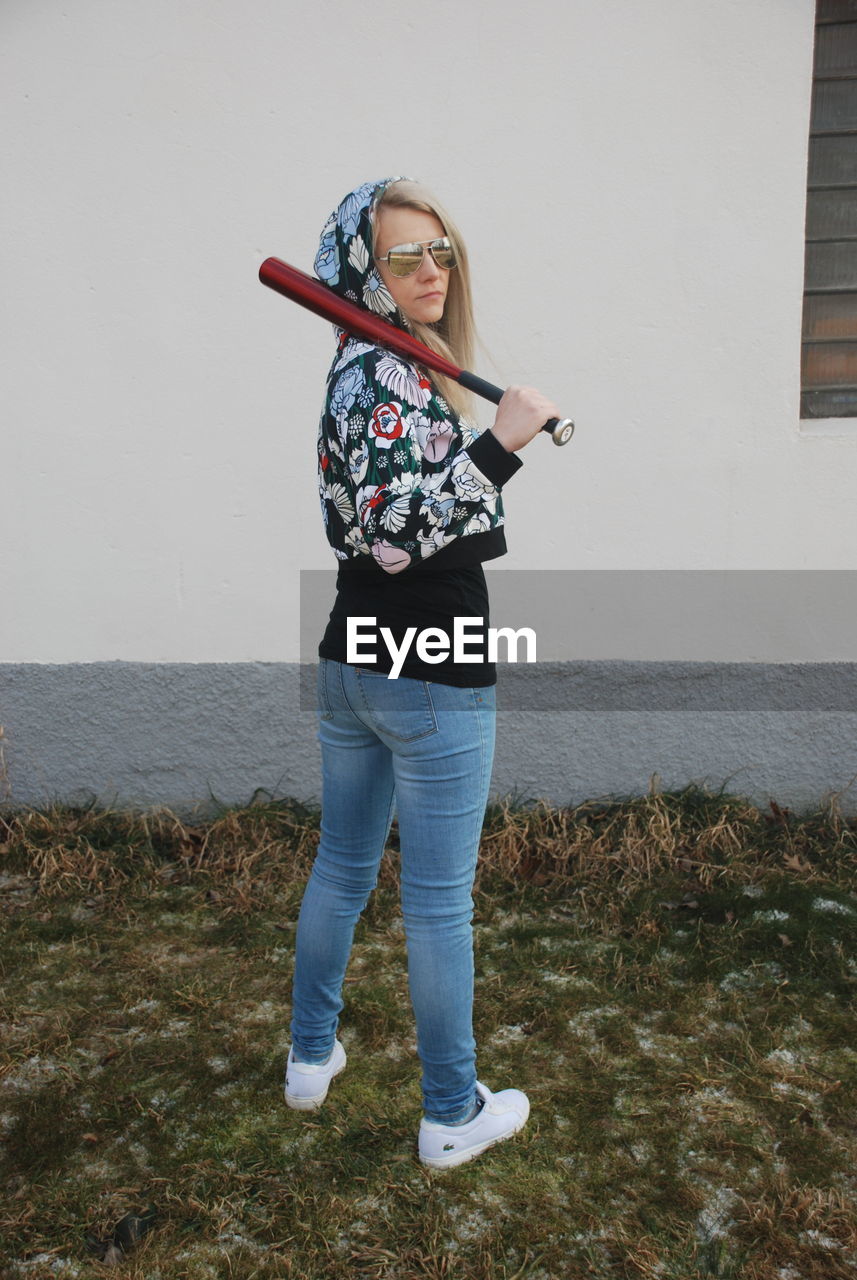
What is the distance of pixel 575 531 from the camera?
3.63 m

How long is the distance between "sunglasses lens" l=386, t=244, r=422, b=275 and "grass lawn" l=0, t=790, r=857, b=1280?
180 centimetres

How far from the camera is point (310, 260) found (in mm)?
3494

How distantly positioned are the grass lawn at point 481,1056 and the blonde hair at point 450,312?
62.7 inches

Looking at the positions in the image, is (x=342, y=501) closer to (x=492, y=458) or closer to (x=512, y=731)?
(x=492, y=458)

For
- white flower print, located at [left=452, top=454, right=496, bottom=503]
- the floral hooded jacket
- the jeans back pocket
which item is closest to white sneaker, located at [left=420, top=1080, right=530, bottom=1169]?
the jeans back pocket

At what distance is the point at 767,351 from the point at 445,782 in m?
2.28

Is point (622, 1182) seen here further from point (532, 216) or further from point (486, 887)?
point (532, 216)

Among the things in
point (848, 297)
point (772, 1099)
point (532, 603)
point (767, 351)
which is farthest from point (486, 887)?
point (848, 297)

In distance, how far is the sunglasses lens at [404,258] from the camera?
189 cm

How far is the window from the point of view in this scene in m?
3.53

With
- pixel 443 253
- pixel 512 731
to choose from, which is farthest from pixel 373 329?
pixel 512 731

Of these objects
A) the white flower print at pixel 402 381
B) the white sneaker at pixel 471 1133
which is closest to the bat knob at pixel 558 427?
the white flower print at pixel 402 381

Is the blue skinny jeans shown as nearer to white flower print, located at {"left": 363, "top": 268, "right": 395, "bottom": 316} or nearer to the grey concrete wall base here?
white flower print, located at {"left": 363, "top": 268, "right": 395, "bottom": 316}

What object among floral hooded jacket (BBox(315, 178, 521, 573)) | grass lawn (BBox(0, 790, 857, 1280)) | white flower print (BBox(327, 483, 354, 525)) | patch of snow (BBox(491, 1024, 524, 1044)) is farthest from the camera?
patch of snow (BBox(491, 1024, 524, 1044))
